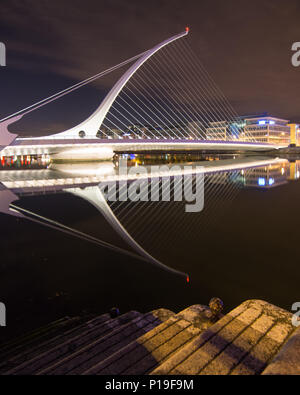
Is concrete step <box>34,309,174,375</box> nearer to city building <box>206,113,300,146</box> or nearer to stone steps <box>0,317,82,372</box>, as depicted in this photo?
stone steps <box>0,317,82,372</box>

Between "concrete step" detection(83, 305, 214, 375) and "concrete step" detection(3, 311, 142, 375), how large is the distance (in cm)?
54

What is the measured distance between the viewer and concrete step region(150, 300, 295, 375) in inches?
65.8

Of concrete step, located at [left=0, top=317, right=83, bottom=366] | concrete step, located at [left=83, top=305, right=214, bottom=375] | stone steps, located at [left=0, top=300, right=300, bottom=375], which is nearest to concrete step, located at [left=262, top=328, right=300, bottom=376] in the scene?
stone steps, located at [left=0, top=300, right=300, bottom=375]

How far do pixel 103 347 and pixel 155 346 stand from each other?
51 centimetres

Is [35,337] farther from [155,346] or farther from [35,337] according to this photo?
[155,346]

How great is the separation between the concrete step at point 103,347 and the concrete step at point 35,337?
0.59 metres

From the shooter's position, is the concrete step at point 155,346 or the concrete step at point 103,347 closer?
the concrete step at point 155,346

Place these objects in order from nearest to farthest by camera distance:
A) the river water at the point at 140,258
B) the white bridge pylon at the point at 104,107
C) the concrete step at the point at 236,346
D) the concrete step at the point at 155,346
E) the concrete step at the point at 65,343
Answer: the concrete step at the point at 236,346
the concrete step at the point at 155,346
the concrete step at the point at 65,343
the river water at the point at 140,258
the white bridge pylon at the point at 104,107

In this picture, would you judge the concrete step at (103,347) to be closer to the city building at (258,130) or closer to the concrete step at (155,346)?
the concrete step at (155,346)

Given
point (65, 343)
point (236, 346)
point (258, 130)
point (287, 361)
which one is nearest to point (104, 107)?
point (65, 343)

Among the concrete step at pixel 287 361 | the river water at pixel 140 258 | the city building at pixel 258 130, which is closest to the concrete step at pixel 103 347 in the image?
the river water at pixel 140 258

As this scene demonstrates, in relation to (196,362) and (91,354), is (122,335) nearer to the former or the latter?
(91,354)

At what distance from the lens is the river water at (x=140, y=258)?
3.37 meters
